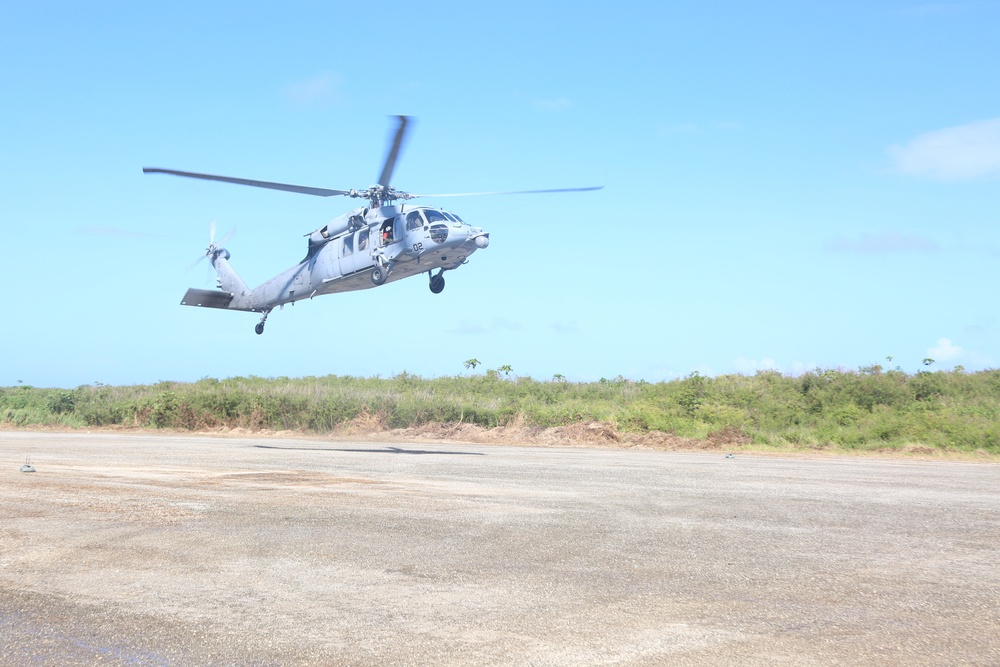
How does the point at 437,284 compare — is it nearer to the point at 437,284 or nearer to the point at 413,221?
the point at 437,284

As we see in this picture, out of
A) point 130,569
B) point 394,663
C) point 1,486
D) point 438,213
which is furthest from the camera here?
point 438,213

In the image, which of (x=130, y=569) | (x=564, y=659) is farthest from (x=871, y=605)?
(x=130, y=569)

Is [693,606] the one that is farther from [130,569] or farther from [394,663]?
[130,569]

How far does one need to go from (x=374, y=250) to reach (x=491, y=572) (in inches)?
705

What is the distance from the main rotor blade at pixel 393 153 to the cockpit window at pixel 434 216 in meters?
1.84

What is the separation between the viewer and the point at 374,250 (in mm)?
25609

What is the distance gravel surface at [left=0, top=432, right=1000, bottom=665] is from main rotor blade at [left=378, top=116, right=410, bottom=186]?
34.2 ft

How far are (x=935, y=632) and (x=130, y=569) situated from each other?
7222 millimetres

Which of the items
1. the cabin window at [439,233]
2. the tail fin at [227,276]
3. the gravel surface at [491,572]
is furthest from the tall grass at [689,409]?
the gravel surface at [491,572]

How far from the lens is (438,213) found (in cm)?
2462

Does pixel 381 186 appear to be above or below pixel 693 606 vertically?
above

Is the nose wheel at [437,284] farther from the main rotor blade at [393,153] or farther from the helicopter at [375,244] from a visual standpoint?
the main rotor blade at [393,153]

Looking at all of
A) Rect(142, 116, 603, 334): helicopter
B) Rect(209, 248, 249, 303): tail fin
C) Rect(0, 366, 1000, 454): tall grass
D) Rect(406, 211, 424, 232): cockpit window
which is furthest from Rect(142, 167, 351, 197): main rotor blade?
Rect(0, 366, 1000, 454): tall grass

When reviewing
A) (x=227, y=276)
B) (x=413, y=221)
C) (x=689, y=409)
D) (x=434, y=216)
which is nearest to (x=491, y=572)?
(x=434, y=216)
